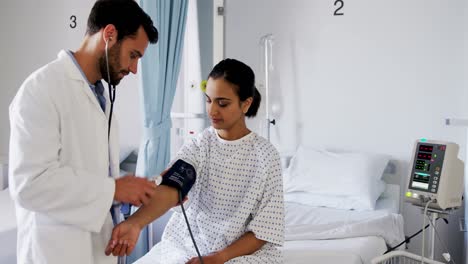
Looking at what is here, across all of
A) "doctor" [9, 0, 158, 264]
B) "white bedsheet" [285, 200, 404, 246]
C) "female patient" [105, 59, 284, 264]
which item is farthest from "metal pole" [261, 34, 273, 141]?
"doctor" [9, 0, 158, 264]

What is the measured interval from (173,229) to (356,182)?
1337 millimetres

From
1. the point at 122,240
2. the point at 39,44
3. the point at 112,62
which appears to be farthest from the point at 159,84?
the point at 39,44

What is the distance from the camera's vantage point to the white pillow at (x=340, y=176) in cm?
253

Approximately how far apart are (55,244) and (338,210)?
1746mm

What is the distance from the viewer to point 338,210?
8.23ft

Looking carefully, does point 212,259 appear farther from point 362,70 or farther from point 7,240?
point 362,70

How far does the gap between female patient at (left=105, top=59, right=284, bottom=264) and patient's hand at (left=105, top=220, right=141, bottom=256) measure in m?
0.25

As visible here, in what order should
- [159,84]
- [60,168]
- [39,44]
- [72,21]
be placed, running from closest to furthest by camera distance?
1. [60,168]
2. [159,84]
3. [72,21]
4. [39,44]

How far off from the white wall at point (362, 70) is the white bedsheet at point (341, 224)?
23.6 inches

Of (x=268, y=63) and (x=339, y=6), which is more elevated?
(x=339, y=6)

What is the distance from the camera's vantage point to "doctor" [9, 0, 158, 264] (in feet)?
3.36

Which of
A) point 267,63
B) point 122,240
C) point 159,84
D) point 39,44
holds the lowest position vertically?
point 122,240

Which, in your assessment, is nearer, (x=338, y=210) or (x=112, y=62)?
(x=112, y=62)

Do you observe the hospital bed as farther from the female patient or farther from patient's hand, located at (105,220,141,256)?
patient's hand, located at (105,220,141,256)
